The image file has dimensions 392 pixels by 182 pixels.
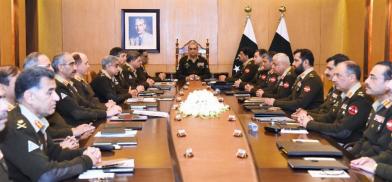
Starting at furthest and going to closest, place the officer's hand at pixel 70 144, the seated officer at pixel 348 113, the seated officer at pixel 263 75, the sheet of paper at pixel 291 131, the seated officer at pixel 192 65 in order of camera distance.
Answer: the seated officer at pixel 192 65 < the seated officer at pixel 263 75 < the seated officer at pixel 348 113 < the sheet of paper at pixel 291 131 < the officer's hand at pixel 70 144

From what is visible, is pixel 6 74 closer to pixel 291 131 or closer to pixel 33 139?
pixel 33 139

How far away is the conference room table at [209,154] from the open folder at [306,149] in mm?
38

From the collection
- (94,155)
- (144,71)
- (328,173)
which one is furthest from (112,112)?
(144,71)

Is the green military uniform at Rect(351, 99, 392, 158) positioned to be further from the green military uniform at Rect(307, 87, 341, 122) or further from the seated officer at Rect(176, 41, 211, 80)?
the seated officer at Rect(176, 41, 211, 80)

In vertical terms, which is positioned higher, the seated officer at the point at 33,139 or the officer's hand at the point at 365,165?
the seated officer at the point at 33,139

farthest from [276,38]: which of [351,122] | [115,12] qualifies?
[351,122]

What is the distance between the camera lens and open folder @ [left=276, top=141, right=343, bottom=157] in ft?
8.99

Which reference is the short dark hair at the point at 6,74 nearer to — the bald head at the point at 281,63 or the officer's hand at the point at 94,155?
the officer's hand at the point at 94,155

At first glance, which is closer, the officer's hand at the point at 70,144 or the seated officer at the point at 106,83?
the officer's hand at the point at 70,144

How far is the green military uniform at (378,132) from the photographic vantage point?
316 centimetres

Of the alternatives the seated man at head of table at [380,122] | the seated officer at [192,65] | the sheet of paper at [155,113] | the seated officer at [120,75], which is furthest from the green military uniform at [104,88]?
the seated officer at [192,65]

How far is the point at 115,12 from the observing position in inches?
428

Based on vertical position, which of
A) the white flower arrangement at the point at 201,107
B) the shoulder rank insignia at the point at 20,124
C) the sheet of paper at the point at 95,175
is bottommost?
the sheet of paper at the point at 95,175

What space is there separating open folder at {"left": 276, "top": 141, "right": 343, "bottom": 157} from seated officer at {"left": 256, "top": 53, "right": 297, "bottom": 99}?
320 cm
